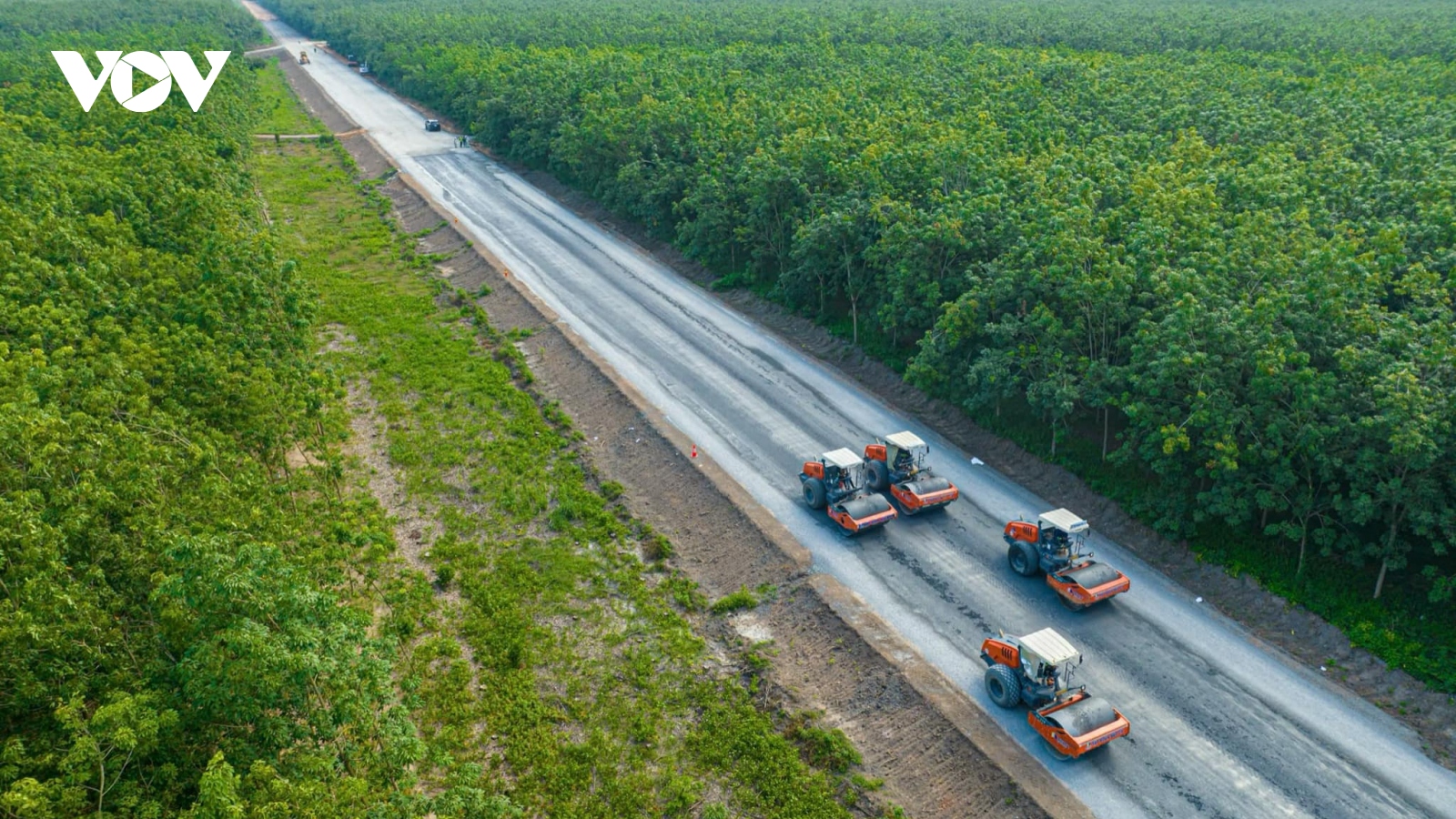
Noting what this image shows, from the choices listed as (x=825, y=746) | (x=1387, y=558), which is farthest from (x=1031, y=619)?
(x=1387, y=558)

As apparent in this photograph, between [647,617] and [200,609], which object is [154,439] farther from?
[647,617]

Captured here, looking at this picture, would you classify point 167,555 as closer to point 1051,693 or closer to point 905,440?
point 1051,693

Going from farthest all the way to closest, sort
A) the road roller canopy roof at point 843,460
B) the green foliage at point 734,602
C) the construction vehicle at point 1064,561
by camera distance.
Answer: the road roller canopy roof at point 843,460 → the green foliage at point 734,602 → the construction vehicle at point 1064,561

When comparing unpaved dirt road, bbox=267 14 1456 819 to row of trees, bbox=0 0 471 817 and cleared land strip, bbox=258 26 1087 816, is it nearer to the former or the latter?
cleared land strip, bbox=258 26 1087 816

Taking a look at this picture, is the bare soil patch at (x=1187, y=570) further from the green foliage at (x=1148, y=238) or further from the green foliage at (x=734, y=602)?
the green foliage at (x=734, y=602)

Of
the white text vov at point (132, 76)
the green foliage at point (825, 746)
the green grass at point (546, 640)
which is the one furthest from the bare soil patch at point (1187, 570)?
the white text vov at point (132, 76)

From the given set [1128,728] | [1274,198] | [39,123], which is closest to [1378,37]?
[1274,198]
